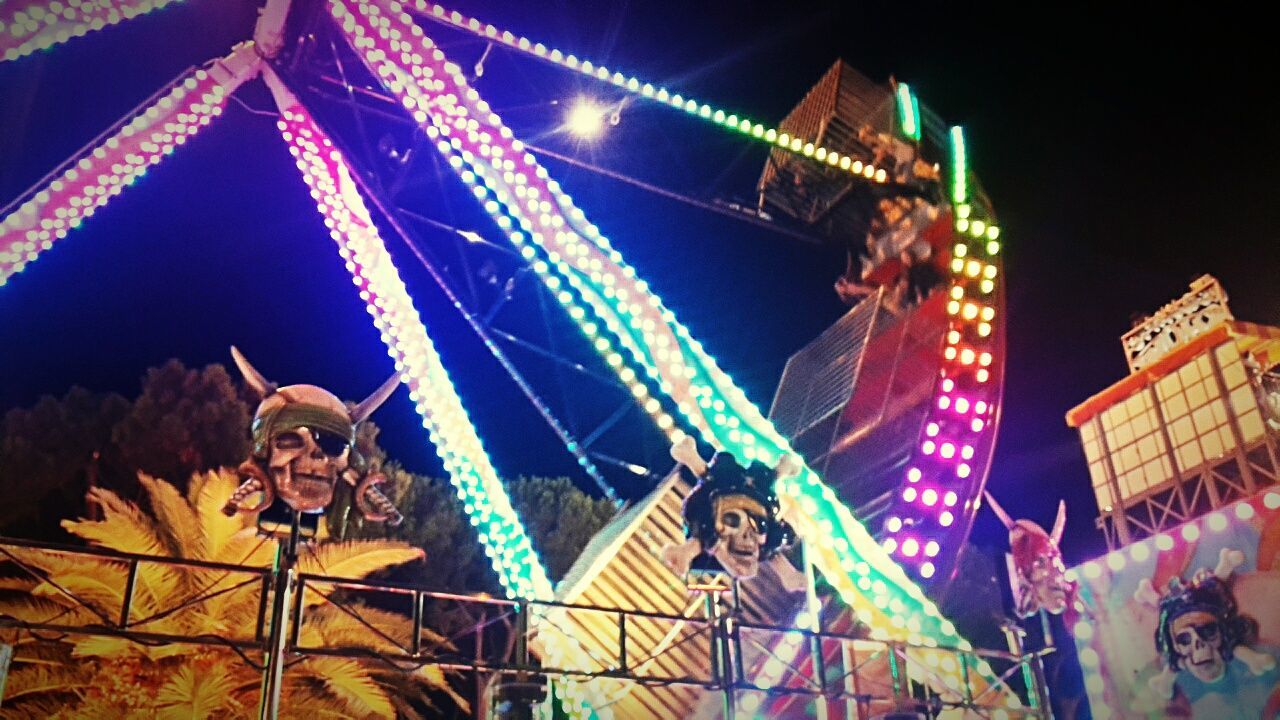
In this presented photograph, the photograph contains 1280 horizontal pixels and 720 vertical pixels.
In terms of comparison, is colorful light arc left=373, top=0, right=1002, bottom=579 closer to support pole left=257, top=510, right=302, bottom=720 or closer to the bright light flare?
the bright light flare

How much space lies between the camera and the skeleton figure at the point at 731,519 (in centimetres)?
1027

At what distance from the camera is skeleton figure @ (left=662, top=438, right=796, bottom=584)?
33.7 feet

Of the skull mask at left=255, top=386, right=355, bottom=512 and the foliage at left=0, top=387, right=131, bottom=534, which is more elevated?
the foliage at left=0, top=387, right=131, bottom=534

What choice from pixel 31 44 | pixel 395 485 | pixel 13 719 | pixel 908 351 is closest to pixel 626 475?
pixel 395 485

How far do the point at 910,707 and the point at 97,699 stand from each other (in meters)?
10.3

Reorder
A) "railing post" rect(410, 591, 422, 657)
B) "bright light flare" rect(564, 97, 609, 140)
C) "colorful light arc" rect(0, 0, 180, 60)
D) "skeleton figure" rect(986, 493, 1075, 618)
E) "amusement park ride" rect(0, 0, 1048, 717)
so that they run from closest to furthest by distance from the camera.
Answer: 1. "colorful light arc" rect(0, 0, 180, 60)
2. "railing post" rect(410, 591, 422, 657)
3. "amusement park ride" rect(0, 0, 1048, 717)
4. "skeleton figure" rect(986, 493, 1075, 618)
5. "bright light flare" rect(564, 97, 609, 140)

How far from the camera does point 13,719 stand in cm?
1338

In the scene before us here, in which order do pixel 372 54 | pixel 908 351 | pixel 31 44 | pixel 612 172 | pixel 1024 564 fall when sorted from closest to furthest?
pixel 31 44 < pixel 372 54 < pixel 1024 564 < pixel 612 172 < pixel 908 351

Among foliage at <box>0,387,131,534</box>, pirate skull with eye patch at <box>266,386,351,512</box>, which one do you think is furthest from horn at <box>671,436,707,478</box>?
foliage at <box>0,387,131,534</box>

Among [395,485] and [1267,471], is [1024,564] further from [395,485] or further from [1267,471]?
[395,485]

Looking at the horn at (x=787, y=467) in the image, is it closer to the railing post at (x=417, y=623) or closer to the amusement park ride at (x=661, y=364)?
the amusement park ride at (x=661, y=364)

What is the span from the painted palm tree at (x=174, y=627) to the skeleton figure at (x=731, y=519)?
17.6 feet

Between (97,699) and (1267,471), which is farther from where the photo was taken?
(1267,471)

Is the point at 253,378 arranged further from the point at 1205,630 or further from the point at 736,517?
the point at 1205,630
